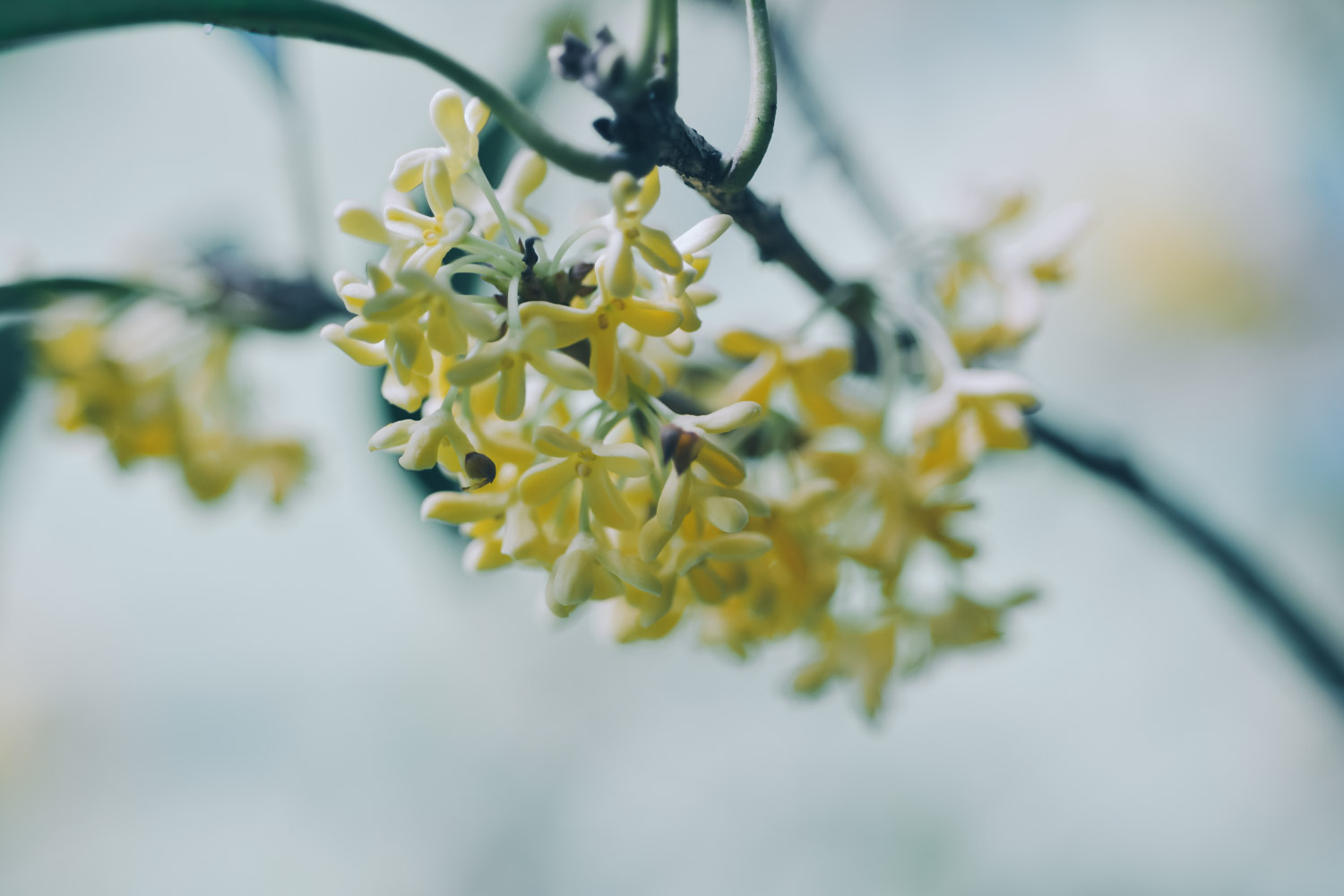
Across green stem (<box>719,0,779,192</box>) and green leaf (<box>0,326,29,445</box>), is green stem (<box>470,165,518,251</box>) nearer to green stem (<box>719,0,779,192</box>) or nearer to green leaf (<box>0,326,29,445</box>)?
green stem (<box>719,0,779,192</box>)

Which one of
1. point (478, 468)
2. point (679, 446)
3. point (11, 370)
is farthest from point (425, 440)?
point (11, 370)

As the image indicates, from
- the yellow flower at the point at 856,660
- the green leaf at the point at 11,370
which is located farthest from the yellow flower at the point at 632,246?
the green leaf at the point at 11,370

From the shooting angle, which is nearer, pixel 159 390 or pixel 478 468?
pixel 478 468

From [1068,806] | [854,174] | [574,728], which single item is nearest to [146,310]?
[854,174]

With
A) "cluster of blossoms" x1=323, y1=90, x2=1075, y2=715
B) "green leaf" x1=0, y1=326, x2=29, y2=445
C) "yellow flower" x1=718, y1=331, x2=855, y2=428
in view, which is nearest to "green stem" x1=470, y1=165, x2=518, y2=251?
"cluster of blossoms" x1=323, y1=90, x2=1075, y2=715

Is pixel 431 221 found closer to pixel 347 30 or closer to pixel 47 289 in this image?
pixel 347 30
